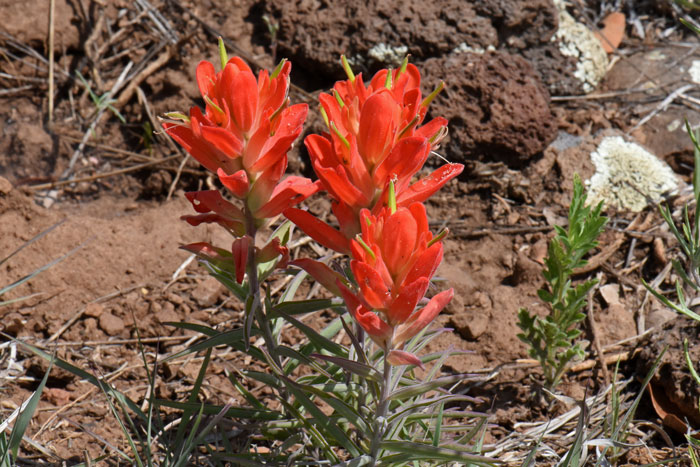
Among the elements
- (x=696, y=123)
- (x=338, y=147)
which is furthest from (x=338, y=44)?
(x=338, y=147)

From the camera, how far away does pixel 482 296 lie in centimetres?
290

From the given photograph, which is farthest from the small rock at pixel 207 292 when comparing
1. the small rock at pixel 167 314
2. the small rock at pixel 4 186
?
the small rock at pixel 4 186

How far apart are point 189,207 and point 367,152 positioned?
1.98 metres

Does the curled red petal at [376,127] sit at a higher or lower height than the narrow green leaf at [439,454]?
higher

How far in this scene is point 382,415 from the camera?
167cm

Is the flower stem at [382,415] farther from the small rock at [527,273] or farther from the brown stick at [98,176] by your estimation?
the brown stick at [98,176]

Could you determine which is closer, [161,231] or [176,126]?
[176,126]

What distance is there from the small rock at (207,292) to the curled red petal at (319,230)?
58.2 inches

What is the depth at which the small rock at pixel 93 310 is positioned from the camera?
9.16 feet

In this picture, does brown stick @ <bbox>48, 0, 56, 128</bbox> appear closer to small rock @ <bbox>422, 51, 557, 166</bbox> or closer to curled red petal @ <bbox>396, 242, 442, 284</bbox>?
small rock @ <bbox>422, 51, 557, 166</bbox>

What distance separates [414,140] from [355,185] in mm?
178

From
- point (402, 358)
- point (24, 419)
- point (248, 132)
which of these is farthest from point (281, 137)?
point (24, 419)

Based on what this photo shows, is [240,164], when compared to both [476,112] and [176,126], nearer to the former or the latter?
[176,126]

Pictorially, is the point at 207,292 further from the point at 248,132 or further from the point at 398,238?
the point at 398,238
